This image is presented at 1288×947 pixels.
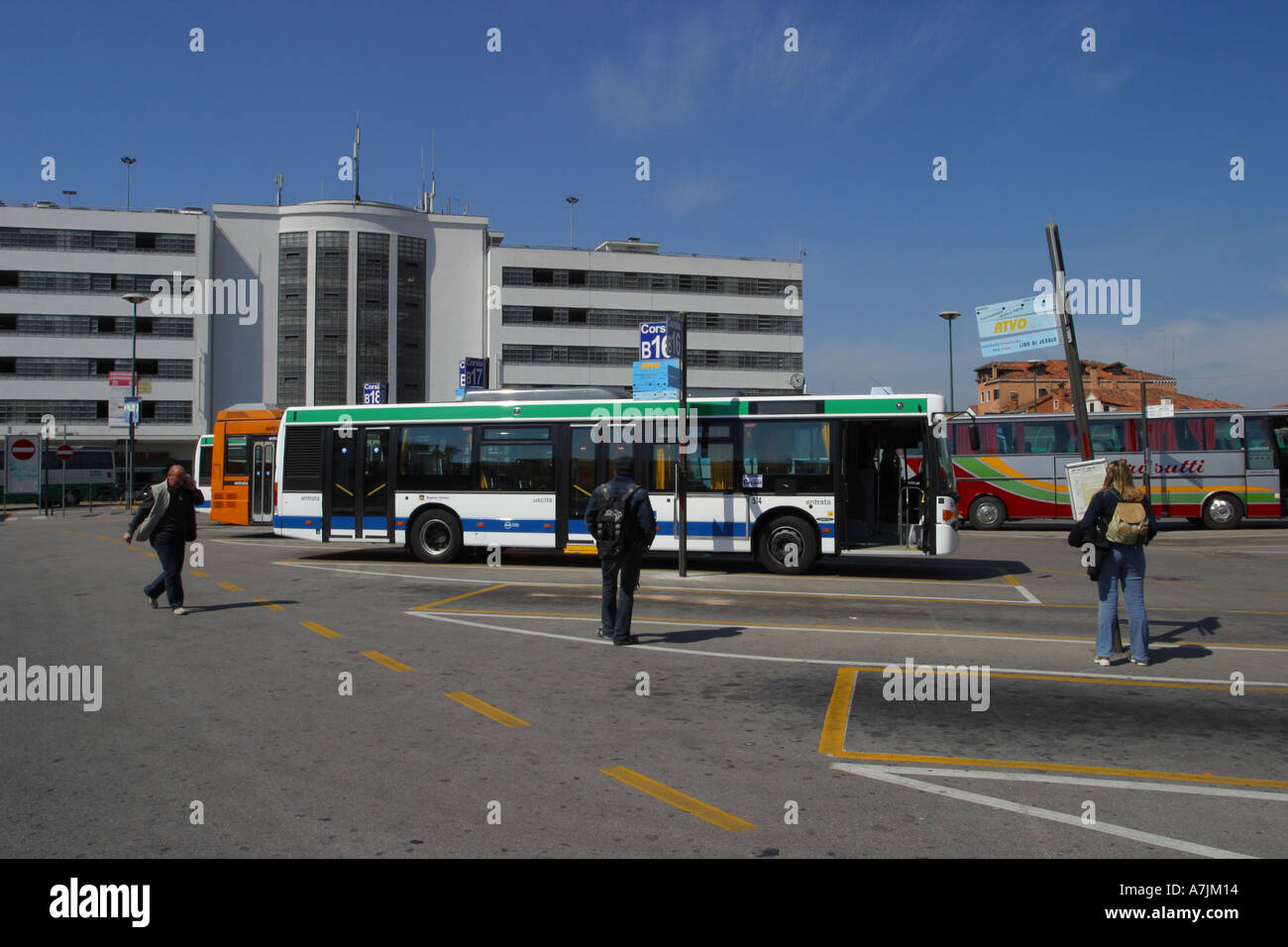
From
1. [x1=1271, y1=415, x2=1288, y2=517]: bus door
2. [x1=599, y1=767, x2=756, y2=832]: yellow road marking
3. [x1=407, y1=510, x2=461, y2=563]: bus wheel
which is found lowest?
[x1=599, y1=767, x2=756, y2=832]: yellow road marking

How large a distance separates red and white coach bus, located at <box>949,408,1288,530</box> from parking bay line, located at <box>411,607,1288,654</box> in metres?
17.0

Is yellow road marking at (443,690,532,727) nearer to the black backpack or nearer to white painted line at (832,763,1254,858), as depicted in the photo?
white painted line at (832,763,1254,858)

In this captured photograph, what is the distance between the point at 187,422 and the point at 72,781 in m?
64.0

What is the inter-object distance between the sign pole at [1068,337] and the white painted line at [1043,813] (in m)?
5.47

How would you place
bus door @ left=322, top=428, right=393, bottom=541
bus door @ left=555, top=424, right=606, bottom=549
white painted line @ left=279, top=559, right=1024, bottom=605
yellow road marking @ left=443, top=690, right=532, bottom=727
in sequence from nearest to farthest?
yellow road marking @ left=443, top=690, right=532, bottom=727, white painted line @ left=279, top=559, right=1024, bottom=605, bus door @ left=555, top=424, right=606, bottom=549, bus door @ left=322, top=428, right=393, bottom=541

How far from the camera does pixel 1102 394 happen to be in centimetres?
7106

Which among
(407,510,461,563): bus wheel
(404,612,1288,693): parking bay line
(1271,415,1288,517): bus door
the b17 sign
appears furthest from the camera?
(1271,415,1288,517): bus door

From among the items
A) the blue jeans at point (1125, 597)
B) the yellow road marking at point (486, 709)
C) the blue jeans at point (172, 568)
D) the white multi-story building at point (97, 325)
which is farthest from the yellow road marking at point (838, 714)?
the white multi-story building at point (97, 325)

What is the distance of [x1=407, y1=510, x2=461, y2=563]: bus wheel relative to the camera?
17.1m

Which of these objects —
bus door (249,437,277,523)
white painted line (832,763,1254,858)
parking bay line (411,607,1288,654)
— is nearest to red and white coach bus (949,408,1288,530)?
parking bay line (411,607,1288,654)

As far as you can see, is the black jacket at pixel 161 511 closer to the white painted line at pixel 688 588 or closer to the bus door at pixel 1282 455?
the white painted line at pixel 688 588

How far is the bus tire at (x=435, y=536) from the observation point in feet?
56.2

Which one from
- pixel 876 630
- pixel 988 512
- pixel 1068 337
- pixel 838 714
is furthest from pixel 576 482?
pixel 988 512
